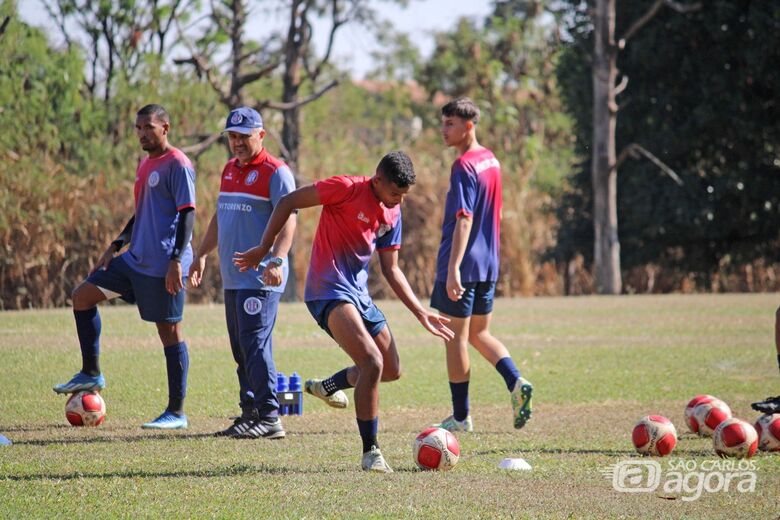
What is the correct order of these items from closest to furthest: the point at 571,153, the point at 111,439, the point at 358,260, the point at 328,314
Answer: the point at 328,314 → the point at 358,260 → the point at 111,439 → the point at 571,153

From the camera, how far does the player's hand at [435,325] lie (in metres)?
7.72

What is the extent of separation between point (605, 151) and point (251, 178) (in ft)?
67.4

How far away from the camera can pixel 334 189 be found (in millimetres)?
7547

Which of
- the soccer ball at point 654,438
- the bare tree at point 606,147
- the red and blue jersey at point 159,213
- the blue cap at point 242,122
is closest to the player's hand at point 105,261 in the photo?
the red and blue jersey at point 159,213

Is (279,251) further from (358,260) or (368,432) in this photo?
(368,432)

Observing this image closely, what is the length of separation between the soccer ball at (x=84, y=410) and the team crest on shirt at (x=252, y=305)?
1.48 meters

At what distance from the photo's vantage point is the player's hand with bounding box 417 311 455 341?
25.3ft

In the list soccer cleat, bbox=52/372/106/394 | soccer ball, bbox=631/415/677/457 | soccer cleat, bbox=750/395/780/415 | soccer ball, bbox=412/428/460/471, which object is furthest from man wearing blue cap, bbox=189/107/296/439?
soccer cleat, bbox=750/395/780/415

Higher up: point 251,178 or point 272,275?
point 251,178

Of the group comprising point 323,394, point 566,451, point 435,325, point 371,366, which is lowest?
point 566,451

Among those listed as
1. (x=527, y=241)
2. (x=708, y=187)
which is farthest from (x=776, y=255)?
(x=527, y=241)

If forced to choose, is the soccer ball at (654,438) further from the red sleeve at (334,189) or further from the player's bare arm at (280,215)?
the player's bare arm at (280,215)

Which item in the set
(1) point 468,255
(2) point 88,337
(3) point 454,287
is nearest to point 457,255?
(3) point 454,287

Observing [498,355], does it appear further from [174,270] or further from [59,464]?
[59,464]
